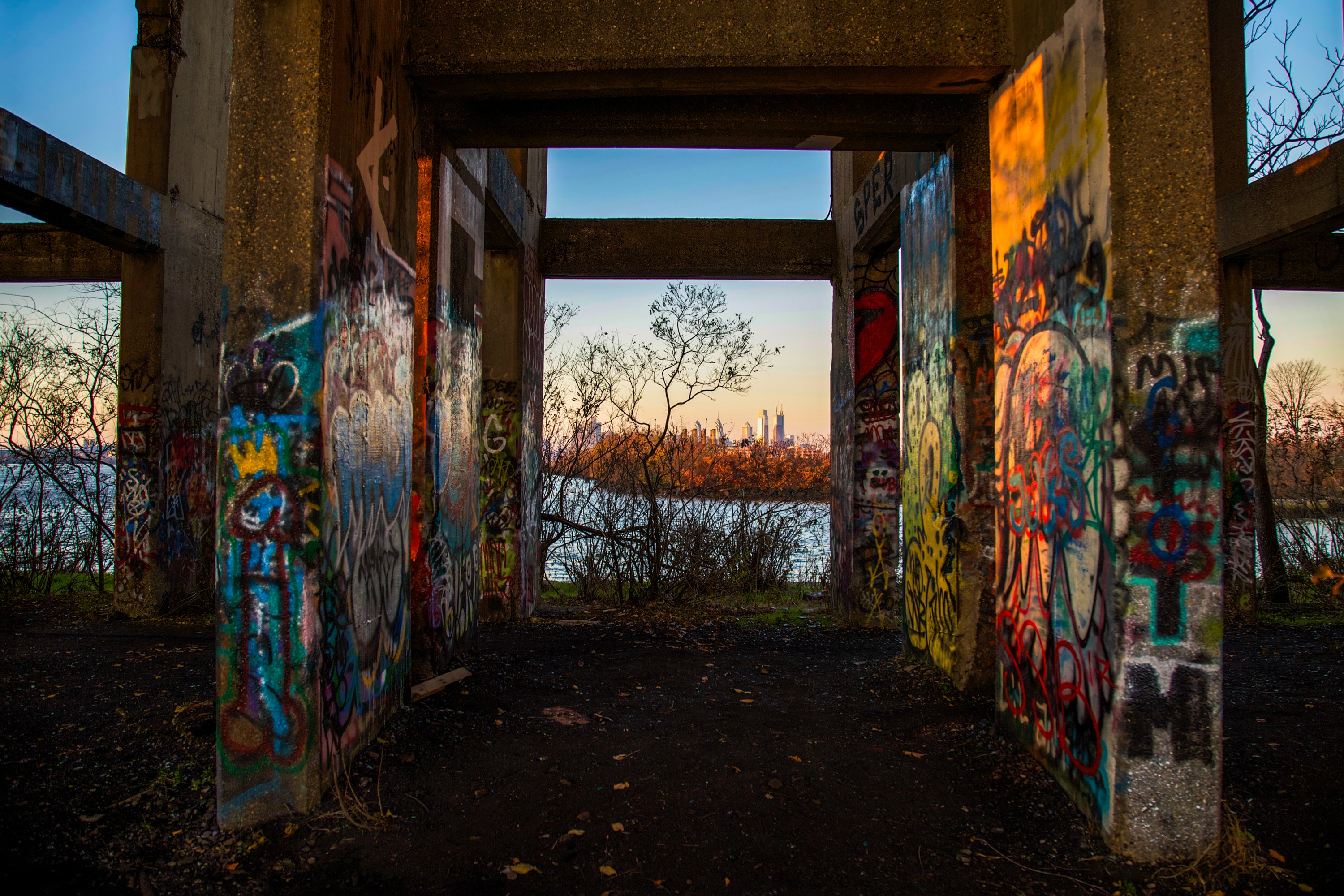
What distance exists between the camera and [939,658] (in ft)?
15.8

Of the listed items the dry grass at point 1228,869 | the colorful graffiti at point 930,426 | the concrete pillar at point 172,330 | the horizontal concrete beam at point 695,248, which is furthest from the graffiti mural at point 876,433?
the concrete pillar at point 172,330

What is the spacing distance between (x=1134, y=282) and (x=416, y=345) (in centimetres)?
395

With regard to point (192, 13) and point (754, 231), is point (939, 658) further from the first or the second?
point (192, 13)

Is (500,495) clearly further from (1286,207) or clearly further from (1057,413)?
(1286,207)

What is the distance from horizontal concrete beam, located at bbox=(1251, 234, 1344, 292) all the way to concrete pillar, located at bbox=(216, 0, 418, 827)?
29.8 feet

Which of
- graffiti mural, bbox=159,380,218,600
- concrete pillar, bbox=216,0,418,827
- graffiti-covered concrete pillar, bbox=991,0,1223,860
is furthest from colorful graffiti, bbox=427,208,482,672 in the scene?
graffiti-covered concrete pillar, bbox=991,0,1223,860

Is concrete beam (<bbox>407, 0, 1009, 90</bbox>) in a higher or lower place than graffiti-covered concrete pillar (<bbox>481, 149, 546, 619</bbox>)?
higher

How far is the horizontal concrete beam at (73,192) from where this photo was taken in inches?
206

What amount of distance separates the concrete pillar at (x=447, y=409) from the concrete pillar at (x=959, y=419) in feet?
11.3

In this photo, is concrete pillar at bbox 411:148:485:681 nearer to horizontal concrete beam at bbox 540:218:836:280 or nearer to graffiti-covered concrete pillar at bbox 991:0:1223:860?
horizontal concrete beam at bbox 540:218:836:280

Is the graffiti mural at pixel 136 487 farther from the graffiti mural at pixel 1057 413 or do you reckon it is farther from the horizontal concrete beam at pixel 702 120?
the graffiti mural at pixel 1057 413

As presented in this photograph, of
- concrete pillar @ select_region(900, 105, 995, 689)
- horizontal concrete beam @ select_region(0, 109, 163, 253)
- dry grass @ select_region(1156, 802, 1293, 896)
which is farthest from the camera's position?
horizontal concrete beam @ select_region(0, 109, 163, 253)

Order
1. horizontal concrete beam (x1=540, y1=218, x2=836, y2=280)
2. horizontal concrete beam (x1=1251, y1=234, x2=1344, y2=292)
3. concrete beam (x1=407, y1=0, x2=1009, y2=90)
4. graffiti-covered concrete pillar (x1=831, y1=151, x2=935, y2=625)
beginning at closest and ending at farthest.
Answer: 1. concrete beam (x1=407, y1=0, x2=1009, y2=90)
2. graffiti-covered concrete pillar (x1=831, y1=151, x2=935, y2=625)
3. horizontal concrete beam (x1=540, y1=218, x2=836, y2=280)
4. horizontal concrete beam (x1=1251, y1=234, x2=1344, y2=292)

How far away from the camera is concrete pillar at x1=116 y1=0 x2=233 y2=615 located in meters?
6.92
